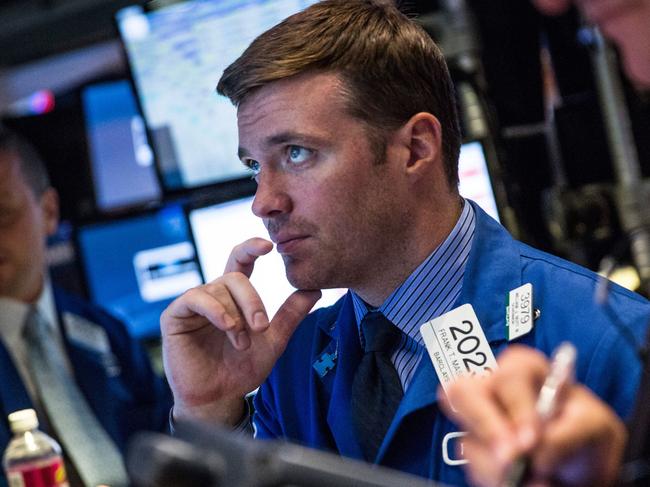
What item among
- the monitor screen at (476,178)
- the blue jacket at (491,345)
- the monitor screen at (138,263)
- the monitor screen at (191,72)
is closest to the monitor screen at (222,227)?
Answer: the monitor screen at (191,72)

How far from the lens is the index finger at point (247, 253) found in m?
1.88

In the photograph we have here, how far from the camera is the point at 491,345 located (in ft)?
5.49

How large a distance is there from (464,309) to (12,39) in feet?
12.3

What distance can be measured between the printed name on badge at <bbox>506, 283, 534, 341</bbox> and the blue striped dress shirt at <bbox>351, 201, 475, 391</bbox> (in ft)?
0.42

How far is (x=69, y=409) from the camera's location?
12.5 ft

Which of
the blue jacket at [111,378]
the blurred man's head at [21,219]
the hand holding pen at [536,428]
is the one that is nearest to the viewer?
the hand holding pen at [536,428]

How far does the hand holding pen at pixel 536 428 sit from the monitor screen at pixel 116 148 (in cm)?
316

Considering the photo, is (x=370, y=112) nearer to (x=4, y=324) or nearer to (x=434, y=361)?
(x=434, y=361)

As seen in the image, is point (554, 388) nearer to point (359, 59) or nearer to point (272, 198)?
point (272, 198)

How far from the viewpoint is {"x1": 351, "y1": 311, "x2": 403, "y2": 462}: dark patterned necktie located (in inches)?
69.2

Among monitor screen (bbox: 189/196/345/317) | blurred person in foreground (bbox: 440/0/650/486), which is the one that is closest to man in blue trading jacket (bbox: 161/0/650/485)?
blurred person in foreground (bbox: 440/0/650/486)

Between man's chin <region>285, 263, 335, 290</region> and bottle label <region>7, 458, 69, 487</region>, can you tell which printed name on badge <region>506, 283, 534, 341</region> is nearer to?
man's chin <region>285, 263, 335, 290</region>

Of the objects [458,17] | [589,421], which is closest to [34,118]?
[458,17]

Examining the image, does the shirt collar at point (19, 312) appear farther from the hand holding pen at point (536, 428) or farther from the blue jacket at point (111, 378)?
the hand holding pen at point (536, 428)
